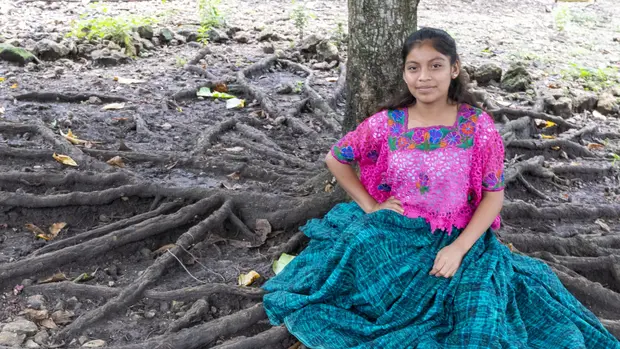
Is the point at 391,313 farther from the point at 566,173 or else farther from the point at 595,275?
the point at 566,173

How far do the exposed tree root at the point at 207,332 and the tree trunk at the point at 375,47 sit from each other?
1.53m

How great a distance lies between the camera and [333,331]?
9.38 ft

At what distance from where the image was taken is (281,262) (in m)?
3.57

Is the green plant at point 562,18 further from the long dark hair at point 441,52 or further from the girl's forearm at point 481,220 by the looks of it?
the girl's forearm at point 481,220

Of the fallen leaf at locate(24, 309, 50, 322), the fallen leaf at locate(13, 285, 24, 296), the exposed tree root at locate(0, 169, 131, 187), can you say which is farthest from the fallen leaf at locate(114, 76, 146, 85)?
the fallen leaf at locate(24, 309, 50, 322)

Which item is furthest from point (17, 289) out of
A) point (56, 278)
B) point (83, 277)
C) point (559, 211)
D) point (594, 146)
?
point (594, 146)

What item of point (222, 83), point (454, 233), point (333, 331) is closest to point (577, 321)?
point (454, 233)

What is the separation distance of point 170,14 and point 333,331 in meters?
8.49

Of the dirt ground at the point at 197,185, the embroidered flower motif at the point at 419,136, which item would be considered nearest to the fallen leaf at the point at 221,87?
the dirt ground at the point at 197,185

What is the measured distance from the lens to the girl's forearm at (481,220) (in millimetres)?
2930

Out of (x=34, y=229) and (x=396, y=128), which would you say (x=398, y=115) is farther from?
(x=34, y=229)

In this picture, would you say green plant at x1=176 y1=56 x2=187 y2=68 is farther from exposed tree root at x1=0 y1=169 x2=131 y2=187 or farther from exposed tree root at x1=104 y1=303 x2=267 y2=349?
exposed tree root at x1=104 y1=303 x2=267 y2=349

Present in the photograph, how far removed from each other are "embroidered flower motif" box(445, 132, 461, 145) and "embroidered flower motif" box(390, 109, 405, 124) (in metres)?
0.24

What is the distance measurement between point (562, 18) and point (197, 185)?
30.9 ft
